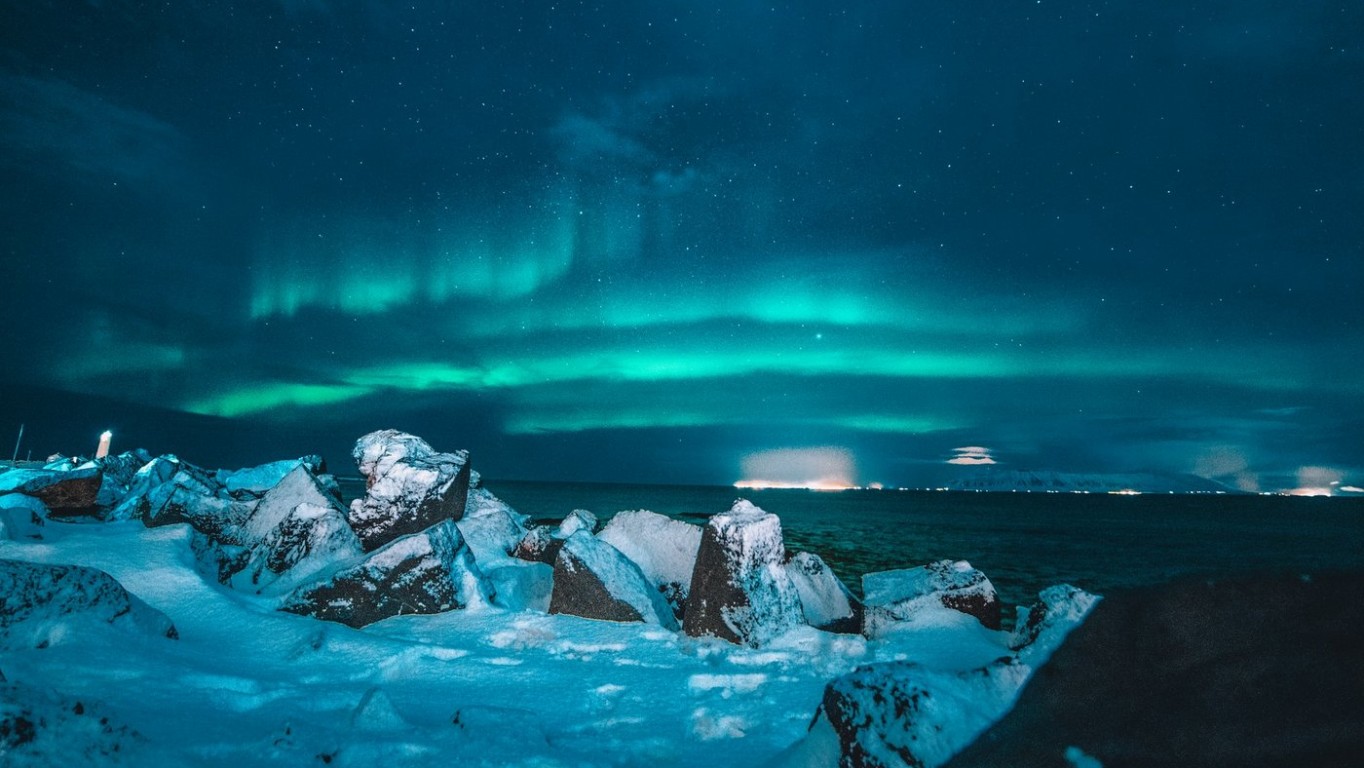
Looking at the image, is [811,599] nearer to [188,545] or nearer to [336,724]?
[336,724]

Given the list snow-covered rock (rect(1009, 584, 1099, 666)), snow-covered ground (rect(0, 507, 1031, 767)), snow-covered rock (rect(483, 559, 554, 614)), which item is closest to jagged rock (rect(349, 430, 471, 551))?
snow-covered rock (rect(483, 559, 554, 614))

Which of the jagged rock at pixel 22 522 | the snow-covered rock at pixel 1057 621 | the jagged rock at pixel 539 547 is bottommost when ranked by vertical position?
the jagged rock at pixel 539 547

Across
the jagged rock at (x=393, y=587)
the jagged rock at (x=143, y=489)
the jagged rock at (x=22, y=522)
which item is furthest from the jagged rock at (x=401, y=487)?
the jagged rock at (x=143, y=489)

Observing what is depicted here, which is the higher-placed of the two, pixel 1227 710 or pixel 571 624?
pixel 1227 710

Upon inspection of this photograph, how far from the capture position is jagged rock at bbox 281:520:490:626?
5688 millimetres

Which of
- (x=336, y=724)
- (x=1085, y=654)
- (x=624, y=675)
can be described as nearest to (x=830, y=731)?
(x=1085, y=654)

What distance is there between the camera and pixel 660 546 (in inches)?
307

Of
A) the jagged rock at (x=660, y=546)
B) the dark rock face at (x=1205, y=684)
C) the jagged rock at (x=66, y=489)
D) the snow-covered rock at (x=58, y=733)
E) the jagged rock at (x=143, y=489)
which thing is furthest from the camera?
the jagged rock at (x=66, y=489)

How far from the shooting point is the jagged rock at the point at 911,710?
2410mm

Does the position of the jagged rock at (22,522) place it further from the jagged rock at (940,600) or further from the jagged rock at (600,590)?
the jagged rock at (940,600)

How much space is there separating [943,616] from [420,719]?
176 inches

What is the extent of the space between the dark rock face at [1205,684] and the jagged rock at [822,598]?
3.56 metres

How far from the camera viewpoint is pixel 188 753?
105 inches

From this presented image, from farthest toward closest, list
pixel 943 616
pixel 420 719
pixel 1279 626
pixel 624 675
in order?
pixel 943 616
pixel 624 675
pixel 420 719
pixel 1279 626
